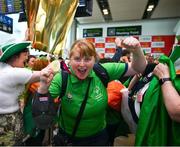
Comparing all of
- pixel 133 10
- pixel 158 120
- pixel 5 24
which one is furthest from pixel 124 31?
pixel 158 120

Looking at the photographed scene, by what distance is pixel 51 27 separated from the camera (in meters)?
1.67

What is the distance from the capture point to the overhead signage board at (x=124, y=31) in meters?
8.45

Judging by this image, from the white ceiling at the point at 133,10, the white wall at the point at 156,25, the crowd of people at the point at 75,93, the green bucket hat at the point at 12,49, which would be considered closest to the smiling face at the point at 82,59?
the crowd of people at the point at 75,93

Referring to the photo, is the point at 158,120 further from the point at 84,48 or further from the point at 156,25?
the point at 156,25

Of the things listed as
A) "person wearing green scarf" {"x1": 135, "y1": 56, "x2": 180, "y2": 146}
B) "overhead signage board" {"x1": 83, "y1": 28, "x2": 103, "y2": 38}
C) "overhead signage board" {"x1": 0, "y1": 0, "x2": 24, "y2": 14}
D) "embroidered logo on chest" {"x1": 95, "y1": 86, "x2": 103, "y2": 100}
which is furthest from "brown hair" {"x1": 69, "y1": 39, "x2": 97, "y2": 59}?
"overhead signage board" {"x1": 83, "y1": 28, "x2": 103, "y2": 38}

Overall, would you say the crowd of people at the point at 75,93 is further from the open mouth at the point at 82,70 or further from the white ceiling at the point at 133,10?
the white ceiling at the point at 133,10

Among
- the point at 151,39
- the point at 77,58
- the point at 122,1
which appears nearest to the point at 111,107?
the point at 77,58

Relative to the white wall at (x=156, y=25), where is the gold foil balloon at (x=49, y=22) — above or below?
below

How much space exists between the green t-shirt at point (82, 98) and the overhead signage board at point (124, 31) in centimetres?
706

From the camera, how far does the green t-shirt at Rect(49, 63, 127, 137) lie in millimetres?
1528

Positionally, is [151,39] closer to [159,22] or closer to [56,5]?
[159,22]

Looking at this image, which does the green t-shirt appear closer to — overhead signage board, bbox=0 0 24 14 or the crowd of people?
the crowd of people

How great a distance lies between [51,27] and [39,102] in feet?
1.80

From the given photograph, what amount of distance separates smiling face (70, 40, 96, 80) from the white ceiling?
16.6 ft
